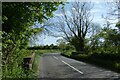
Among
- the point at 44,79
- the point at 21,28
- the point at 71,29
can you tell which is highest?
the point at 71,29

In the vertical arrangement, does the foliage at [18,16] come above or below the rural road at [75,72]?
above

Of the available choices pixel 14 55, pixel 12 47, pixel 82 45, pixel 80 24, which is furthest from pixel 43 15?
pixel 80 24

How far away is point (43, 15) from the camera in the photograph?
14.7 metres

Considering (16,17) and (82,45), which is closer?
(16,17)

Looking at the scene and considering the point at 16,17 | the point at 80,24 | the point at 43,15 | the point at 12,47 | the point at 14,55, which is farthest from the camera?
the point at 80,24

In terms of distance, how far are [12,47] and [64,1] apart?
172 inches

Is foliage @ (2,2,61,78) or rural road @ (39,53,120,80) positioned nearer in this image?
foliage @ (2,2,61,78)

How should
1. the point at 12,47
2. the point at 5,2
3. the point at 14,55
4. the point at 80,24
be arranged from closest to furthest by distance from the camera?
the point at 5,2 < the point at 12,47 < the point at 14,55 < the point at 80,24

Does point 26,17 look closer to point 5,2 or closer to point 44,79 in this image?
point 5,2

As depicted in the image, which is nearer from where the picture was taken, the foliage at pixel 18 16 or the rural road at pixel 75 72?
the foliage at pixel 18 16

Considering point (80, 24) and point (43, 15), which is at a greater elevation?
point (80, 24)

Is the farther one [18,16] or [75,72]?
[75,72]

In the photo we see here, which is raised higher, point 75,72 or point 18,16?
point 18,16

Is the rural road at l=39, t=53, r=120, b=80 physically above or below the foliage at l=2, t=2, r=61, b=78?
below
